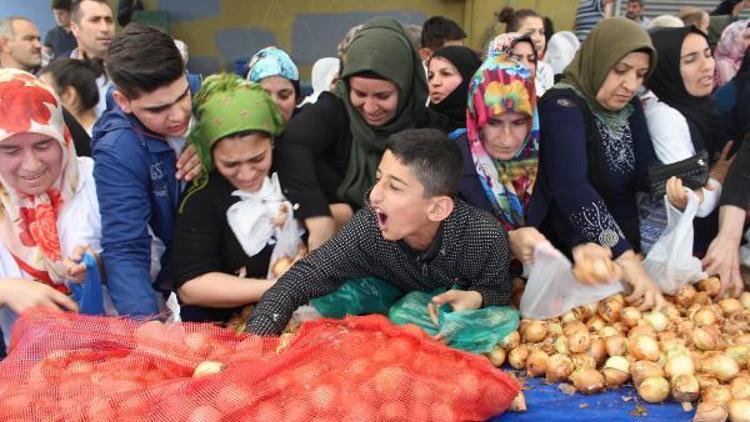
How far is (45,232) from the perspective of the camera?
1.75 m

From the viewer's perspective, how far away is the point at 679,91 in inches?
90.9

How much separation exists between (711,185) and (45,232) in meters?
2.27

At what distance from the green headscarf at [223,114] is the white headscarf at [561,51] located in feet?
10.3

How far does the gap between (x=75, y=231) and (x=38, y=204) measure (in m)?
0.13

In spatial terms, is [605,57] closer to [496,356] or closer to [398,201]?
[398,201]

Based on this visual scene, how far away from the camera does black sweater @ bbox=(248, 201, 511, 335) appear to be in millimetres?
1722

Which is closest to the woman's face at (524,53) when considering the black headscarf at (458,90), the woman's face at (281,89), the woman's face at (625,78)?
the black headscarf at (458,90)

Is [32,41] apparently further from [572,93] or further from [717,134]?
[717,134]

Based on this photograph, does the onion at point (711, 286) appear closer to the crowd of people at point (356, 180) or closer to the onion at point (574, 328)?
the crowd of people at point (356, 180)

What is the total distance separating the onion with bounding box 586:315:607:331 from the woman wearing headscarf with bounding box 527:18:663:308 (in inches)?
4.8

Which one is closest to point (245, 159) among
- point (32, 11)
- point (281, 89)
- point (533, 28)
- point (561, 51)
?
point (281, 89)

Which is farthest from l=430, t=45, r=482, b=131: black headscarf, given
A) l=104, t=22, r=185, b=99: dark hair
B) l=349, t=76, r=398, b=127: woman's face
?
l=104, t=22, r=185, b=99: dark hair

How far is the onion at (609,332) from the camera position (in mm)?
1725

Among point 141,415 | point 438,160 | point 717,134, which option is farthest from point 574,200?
point 141,415
